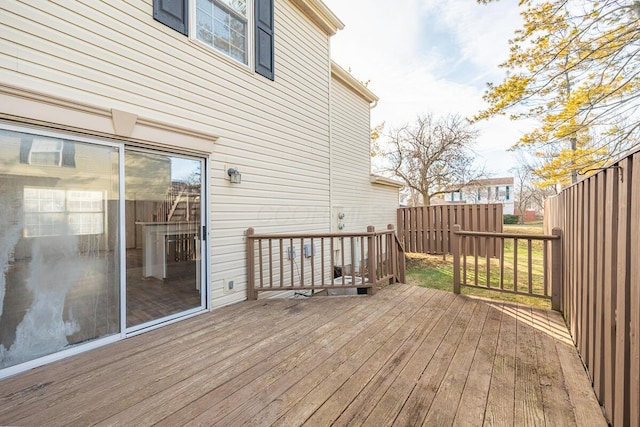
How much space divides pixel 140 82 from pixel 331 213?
13.6 feet

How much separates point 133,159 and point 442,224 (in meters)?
8.35

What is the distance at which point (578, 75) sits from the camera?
18.2 ft

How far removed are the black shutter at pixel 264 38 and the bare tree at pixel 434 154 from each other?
9.38m

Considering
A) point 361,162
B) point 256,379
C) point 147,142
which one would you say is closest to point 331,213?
point 361,162

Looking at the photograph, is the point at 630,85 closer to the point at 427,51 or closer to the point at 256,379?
the point at 427,51

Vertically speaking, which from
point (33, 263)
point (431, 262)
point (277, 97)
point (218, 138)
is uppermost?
point (277, 97)

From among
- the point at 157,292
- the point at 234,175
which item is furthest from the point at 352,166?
the point at 157,292

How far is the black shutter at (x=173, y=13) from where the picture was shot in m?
3.11

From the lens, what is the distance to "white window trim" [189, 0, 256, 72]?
3.45 metres

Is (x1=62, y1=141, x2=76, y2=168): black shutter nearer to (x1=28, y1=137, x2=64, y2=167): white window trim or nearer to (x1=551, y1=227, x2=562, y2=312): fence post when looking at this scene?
(x1=28, y1=137, x2=64, y2=167): white window trim

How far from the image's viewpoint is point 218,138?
3752 millimetres

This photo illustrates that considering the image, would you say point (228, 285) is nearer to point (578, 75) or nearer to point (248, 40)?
point (248, 40)

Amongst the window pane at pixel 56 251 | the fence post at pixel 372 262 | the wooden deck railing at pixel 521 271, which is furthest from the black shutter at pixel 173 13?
the wooden deck railing at pixel 521 271

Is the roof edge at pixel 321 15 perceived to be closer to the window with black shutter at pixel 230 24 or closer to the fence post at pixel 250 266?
the window with black shutter at pixel 230 24
